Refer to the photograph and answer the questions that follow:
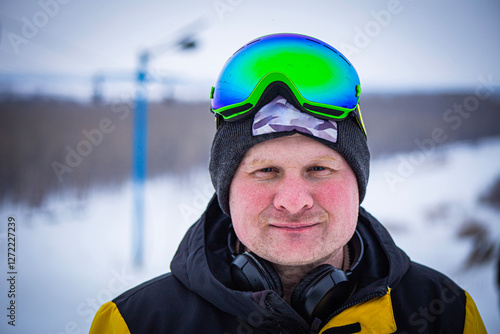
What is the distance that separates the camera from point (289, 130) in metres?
1.24

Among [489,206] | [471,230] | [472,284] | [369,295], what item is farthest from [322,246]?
[489,206]

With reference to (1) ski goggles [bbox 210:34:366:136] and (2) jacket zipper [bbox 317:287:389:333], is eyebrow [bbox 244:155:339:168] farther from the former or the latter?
(2) jacket zipper [bbox 317:287:389:333]

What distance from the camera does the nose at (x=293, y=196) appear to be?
1.19 metres

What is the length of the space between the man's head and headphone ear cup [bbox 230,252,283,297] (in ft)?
0.23

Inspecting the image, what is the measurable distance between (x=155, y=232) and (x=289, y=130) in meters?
3.83

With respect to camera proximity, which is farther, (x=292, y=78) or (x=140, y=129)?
(x=140, y=129)

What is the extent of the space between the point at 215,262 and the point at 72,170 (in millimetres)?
4753

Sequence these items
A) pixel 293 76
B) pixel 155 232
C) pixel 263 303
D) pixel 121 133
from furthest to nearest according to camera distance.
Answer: pixel 121 133, pixel 155 232, pixel 293 76, pixel 263 303

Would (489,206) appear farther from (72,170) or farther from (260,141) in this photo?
(72,170)

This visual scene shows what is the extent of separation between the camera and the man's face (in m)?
1.22

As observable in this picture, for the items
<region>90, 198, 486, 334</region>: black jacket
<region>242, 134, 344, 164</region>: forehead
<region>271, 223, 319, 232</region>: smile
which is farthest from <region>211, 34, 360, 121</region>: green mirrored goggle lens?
<region>90, 198, 486, 334</region>: black jacket

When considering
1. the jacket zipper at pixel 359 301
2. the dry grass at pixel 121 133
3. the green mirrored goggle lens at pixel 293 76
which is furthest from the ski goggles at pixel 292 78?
the dry grass at pixel 121 133

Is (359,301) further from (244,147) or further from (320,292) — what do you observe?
(244,147)

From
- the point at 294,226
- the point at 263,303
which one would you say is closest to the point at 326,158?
the point at 294,226
